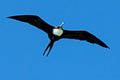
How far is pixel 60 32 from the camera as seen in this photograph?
122ft

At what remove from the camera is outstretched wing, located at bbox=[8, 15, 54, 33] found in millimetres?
37069

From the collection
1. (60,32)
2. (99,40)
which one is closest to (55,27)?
(60,32)

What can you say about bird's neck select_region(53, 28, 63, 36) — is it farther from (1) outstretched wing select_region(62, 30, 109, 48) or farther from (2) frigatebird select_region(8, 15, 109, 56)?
(1) outstretched wing select_region(62, 30, 109, 48)

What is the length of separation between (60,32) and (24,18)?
231cm

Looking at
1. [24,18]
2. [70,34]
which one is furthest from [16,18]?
[70,34]

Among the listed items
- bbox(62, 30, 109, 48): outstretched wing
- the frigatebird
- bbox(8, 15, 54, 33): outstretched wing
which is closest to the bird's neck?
the frigatebird

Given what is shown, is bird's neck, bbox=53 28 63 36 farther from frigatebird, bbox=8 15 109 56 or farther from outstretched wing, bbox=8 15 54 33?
outstretched wing, bbox=8 15 54 33

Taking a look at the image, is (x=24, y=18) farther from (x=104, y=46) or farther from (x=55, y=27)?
(x=104, y=46)

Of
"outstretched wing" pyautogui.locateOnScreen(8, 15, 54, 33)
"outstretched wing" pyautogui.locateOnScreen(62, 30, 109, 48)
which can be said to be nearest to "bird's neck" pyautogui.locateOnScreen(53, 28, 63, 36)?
"outstretched wing" pyautogui.locateOnScreen(8, 15, 54, 33)

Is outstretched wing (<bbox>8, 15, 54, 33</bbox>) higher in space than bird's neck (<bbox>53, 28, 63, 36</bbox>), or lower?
higher

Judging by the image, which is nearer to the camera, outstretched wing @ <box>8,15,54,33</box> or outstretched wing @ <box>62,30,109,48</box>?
outstretched wing @ <box>8,15,54,33</box>

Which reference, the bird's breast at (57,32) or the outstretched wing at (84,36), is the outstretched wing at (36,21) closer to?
the bird's breast at (57,32)

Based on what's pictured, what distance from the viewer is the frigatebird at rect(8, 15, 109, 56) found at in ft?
122

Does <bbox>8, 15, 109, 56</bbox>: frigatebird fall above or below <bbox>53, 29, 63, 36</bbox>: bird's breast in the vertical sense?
above
